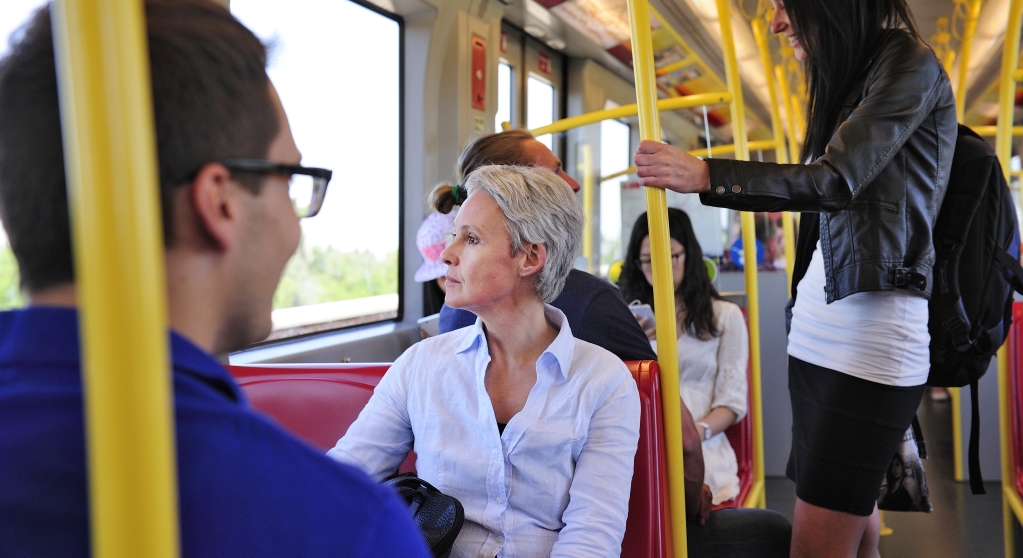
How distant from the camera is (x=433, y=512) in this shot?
1.21 m


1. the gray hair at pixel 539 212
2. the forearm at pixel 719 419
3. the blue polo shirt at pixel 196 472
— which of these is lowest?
the forearm at pixel 719 419

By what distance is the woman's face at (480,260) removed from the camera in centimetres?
153

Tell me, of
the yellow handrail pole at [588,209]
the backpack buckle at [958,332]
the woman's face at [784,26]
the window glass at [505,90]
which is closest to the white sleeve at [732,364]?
the backpack buckle at [958,332]

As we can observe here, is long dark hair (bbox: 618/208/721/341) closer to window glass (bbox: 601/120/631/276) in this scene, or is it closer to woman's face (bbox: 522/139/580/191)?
woman's face (bbox: 522/139/580/191)

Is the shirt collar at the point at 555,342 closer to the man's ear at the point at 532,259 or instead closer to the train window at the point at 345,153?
the man's ear at the point at 532,259

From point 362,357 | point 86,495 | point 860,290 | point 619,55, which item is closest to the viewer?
point 86,495

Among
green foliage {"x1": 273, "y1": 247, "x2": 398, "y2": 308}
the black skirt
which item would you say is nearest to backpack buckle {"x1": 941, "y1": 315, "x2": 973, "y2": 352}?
the black skirt

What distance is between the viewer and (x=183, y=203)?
Result: 53 cm

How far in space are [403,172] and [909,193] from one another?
295 cm

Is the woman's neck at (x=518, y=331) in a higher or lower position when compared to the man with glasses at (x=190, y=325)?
lower

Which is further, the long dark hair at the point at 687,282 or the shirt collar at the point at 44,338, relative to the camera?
the long dark hair at the point at 687,282

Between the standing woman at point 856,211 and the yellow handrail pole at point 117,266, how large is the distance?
43.5 inches

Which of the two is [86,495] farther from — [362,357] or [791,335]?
[362,357]

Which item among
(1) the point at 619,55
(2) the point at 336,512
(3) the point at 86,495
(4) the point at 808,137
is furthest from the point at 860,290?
(1) the point at 619,55
